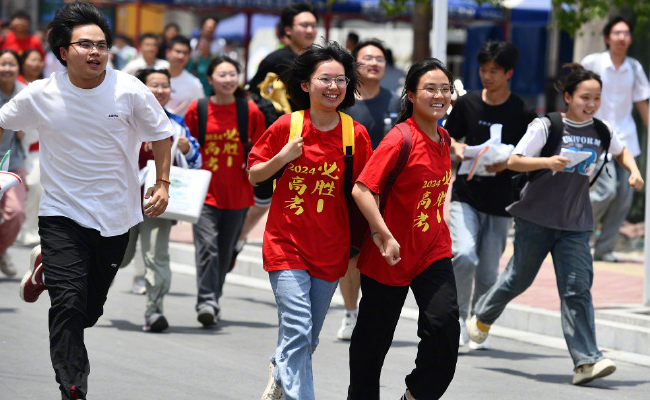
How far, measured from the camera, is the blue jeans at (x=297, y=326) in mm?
5332

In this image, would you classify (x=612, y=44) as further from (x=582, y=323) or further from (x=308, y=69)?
(x=308, y=69)

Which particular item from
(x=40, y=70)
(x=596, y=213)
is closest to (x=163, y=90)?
(x=40, y=70)

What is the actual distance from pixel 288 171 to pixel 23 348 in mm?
2921

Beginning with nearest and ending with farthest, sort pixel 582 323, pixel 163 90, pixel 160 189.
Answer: pixel 160 189 < pixel 582 323 < pixel 163 90

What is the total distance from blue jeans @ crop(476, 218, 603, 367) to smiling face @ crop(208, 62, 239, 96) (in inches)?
101

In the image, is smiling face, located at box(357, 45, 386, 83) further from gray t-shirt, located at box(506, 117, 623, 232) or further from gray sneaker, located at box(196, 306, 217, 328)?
gray sneaker, located at box(196, 306, 217, 328)

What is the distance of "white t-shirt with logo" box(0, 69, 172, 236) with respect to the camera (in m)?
5.73

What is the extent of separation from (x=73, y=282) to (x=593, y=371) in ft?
10.4

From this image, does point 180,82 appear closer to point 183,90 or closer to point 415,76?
point 183,90

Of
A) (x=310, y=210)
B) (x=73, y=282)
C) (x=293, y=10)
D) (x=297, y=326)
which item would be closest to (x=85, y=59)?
(x=73, y=282)

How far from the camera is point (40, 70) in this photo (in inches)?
485

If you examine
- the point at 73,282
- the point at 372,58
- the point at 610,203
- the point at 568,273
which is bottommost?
the point at 610,203

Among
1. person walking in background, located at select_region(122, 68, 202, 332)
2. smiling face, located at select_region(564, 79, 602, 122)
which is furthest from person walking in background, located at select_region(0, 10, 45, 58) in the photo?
smiling face, located at select_region(564, 79, 602, 122)

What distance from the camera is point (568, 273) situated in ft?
23.4
